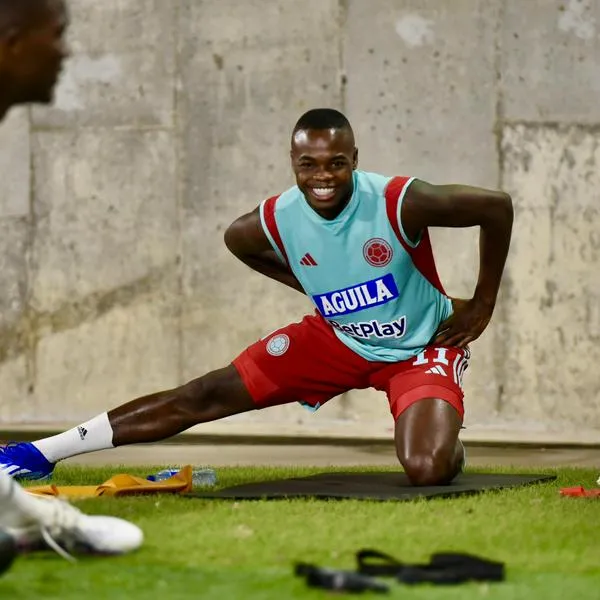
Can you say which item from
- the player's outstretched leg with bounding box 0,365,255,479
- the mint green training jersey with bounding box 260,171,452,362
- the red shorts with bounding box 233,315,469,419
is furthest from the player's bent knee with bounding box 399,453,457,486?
the player's outstretched leg with bounding box 0,365,255,479

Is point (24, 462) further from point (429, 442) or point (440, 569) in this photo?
point (440, 569)

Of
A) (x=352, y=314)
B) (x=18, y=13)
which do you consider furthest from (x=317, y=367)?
(x=18, y=13)

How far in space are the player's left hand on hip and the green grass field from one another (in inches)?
24.3

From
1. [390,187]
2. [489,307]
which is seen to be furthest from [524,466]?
[390,187]

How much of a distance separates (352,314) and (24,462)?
1.34 metres

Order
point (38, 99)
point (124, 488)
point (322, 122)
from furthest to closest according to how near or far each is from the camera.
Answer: point (322, 122), point (124, 488), point (38, 99)

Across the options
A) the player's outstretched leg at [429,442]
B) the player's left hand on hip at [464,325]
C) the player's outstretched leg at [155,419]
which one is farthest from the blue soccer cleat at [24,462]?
the player's left hand on hip at [464,325]

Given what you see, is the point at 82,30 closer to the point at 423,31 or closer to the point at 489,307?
the point at 423,31

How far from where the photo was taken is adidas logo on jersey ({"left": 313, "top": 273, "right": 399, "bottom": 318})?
479cm

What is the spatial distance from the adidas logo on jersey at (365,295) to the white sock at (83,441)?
98 cm

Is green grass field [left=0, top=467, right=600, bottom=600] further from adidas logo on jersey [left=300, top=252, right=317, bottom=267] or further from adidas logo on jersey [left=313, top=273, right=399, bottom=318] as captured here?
adidas logo on jersey [left=300, top=252, right=317, bottom=267]

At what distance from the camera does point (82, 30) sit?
333 inches

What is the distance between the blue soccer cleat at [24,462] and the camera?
499cm

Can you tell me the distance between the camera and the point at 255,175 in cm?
826
